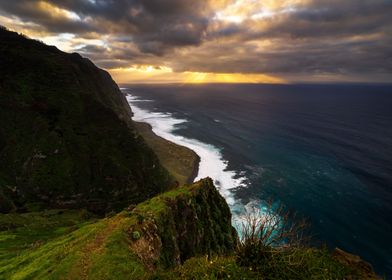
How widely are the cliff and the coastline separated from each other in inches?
2168

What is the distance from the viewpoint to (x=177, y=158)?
123562 mm

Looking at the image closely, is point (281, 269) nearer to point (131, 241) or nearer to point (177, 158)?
point (131, 241)

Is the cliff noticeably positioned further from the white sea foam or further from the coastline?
the coastline

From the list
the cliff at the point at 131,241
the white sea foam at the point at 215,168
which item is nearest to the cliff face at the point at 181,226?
the cliff at the point at 131,241

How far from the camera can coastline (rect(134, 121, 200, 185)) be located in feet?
352

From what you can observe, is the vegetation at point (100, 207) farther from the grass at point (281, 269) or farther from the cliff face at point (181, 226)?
the cliff face at point (181, 226)

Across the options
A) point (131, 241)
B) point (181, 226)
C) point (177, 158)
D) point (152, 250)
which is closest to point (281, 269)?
point (131, 241)

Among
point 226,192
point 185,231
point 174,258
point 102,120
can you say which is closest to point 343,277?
point 174,258

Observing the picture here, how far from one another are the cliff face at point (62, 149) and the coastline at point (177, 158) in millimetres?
10188

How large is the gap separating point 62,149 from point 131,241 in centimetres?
7140

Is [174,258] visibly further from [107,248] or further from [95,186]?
[95,186]

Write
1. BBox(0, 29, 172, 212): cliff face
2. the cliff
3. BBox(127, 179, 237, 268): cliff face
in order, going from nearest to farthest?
1. the cliff
2. BBox(127, 179, 237, 268): cliff face
3. BBox(0, 29, 172, 212): cliff face

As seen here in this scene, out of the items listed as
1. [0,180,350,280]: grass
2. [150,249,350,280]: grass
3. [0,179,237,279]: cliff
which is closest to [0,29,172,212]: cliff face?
[0,180,350,280]: grass

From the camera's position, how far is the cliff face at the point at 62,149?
3110 inches
